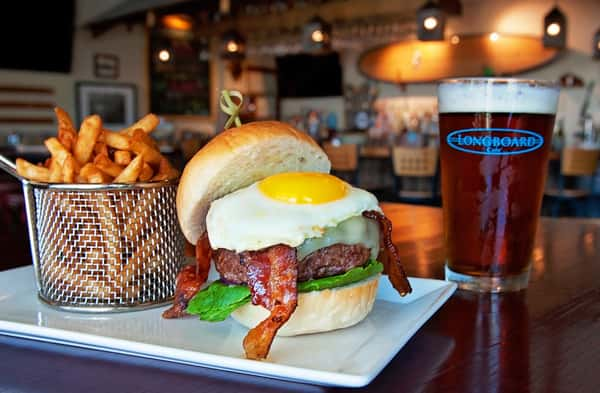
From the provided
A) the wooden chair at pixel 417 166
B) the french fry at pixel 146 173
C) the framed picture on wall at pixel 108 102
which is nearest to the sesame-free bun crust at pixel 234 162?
the french fry at pixel 146 173

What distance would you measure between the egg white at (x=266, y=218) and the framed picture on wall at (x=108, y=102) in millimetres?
8849

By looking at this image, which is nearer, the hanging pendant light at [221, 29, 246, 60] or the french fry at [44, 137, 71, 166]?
the french fry at [44, 137, 71, 166]

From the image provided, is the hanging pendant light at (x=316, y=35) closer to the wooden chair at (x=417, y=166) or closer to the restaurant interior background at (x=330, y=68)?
the restaurant interior background at (x=330, y=68)

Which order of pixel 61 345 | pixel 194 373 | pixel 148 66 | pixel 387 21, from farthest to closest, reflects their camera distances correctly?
pixel 148 66, pixel 387 21, pixel 61 345, pixel 194 373

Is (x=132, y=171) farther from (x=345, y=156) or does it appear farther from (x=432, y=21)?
(x=432, y=21)

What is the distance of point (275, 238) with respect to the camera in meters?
0.86

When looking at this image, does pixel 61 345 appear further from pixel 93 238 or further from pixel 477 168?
pixel 477 168

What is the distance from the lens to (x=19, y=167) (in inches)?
44.8

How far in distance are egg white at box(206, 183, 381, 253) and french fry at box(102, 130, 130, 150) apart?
0.28 meters

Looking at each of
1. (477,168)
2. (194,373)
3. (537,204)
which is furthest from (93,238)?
(537,204)

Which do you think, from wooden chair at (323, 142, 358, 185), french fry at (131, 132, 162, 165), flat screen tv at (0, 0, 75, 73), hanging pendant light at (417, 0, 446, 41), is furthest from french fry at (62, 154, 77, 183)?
flat screen tv at (0, 0, 75, 73)

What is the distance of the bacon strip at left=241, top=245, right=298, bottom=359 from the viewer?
81cm

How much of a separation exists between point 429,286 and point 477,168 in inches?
9.6

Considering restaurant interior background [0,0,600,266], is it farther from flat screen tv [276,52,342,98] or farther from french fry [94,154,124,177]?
french fry [94,154,124,177]
